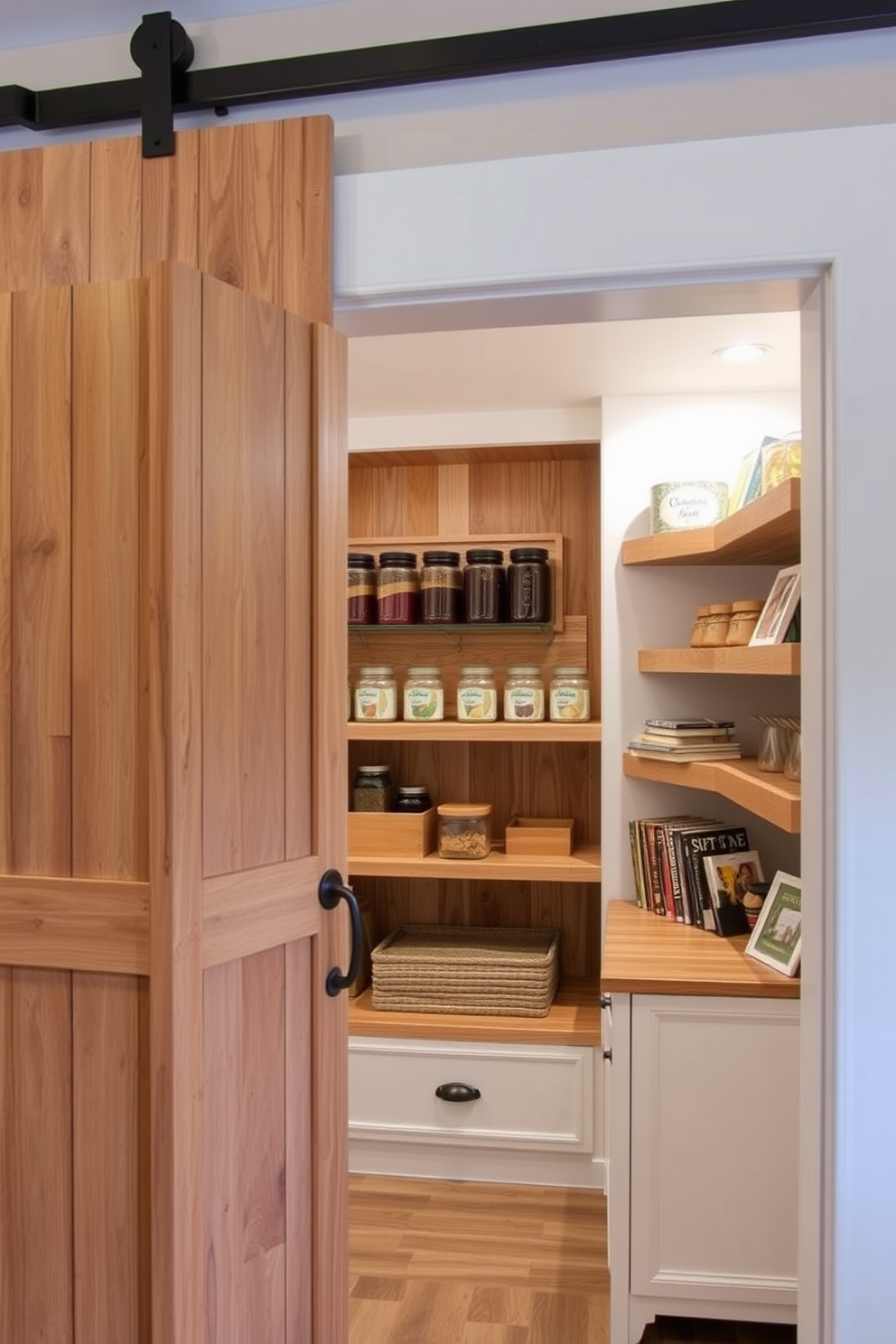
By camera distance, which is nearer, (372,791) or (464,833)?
(464,833)

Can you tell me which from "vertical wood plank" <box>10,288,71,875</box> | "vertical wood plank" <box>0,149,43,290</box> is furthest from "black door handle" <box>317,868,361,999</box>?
"vertical wood plank" <box>0,149,43,290</box>

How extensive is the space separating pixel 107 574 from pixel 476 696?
6.23ft

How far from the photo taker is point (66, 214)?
1.55m

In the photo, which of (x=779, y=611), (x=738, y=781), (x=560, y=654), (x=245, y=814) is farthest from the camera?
(x=560, y=654)

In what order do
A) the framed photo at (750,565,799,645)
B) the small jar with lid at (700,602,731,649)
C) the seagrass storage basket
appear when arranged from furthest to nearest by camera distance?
the seagrass storage basket < the small jar with lid at (700,602,731,649) < the framed photo at (750,565,799,645)

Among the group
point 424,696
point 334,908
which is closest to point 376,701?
point 424,696

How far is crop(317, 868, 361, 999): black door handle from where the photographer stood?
1.44 m

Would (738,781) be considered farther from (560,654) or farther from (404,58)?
(404,58)

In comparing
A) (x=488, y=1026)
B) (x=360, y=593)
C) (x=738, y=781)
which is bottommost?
(x=488, y=1026)

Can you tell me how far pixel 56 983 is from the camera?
1.37 metres

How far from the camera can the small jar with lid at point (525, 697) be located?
3154mm

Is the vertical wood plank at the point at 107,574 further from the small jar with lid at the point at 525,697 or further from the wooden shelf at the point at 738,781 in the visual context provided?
the small jar with lid at the point at 525,697

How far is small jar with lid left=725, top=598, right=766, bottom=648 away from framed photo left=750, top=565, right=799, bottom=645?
0.09 feet

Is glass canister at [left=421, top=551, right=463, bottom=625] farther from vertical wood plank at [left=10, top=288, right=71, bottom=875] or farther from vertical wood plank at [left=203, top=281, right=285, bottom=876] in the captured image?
vertical wood plank at [left=10, top=288, right=71, bottom=875]
